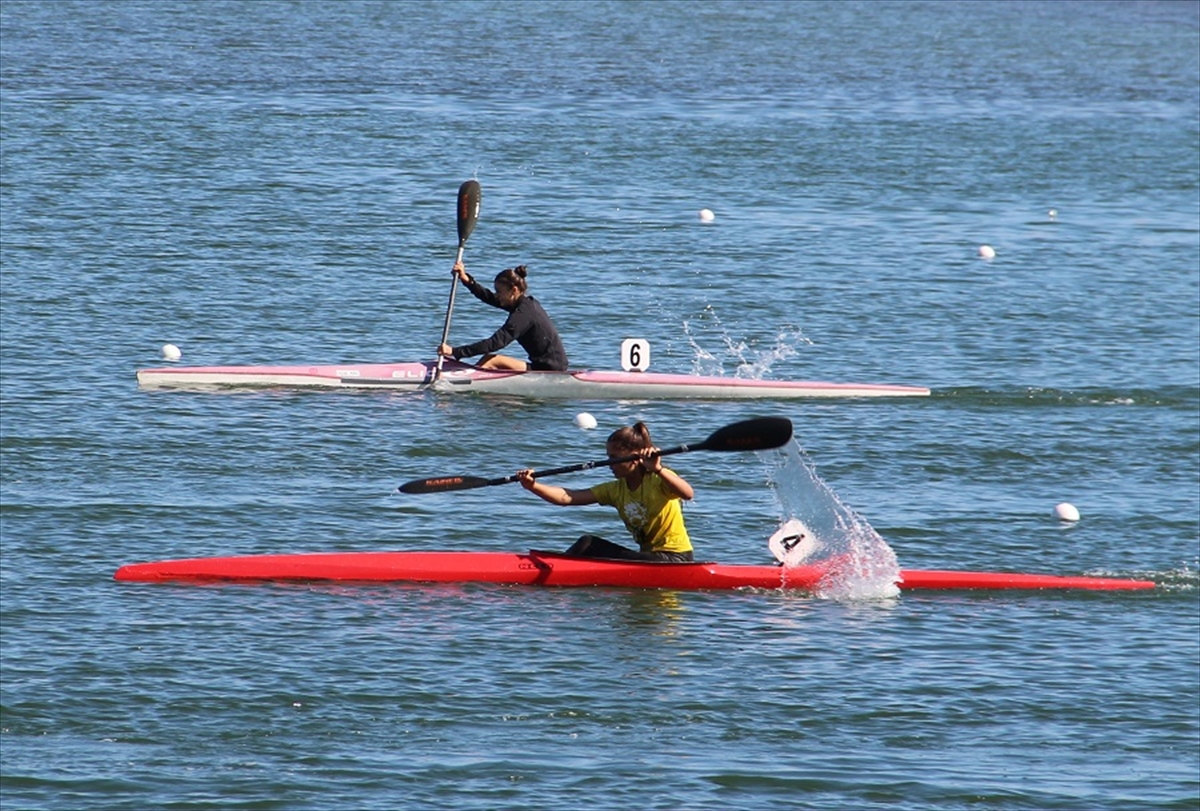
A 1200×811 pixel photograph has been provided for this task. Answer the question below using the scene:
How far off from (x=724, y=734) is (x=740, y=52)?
32.3 meters

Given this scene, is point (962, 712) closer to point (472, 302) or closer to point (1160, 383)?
point (1160, 383)

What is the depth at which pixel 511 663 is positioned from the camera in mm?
12227

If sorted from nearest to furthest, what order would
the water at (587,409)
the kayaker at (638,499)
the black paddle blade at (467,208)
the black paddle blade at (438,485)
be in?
the water at (587,409)
the kayaker at (638,499)
the black paddle blade at (438,485)
the black paddle blade at (467,208)

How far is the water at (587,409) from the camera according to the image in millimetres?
11250

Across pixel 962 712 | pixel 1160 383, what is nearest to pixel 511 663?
pixel 962 712

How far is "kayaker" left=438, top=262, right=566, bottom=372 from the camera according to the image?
19.0 m

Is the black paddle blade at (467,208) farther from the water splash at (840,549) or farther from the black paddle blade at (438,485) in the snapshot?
the black paddle blade at (438,485)

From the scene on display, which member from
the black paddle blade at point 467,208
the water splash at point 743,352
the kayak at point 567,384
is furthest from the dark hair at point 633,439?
the black paddle blade at point 467,208

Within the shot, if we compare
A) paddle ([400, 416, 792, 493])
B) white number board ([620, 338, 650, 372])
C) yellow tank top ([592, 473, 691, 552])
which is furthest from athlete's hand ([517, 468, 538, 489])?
white number board ([620, 338, 650, 372])

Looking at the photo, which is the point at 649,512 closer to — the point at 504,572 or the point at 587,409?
the point at 504,572

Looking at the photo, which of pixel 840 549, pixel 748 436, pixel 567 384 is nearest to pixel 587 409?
pixel 567 384

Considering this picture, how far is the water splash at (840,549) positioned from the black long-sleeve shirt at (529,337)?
4.71 metres

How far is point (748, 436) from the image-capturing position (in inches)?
538

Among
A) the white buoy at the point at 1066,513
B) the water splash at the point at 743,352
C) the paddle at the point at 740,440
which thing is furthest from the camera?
the water splash at the point at 743,352
